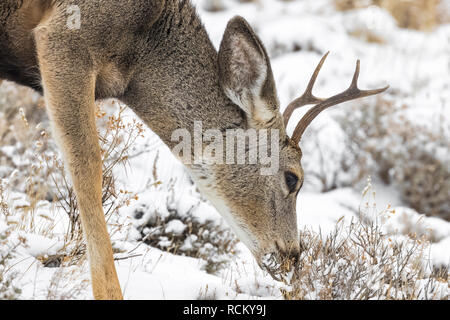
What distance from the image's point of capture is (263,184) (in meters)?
4.19

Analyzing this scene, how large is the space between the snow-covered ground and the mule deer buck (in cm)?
37

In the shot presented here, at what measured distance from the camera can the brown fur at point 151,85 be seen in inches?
Answer: 142

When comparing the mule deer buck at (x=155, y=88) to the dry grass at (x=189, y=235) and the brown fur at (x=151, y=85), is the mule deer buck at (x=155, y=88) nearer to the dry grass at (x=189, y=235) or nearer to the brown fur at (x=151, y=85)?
the brown fur at (x=151, y=85)

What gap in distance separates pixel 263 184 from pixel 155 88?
98cm

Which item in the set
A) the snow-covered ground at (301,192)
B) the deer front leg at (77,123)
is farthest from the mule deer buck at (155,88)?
the snow-covered ground at (301,192)

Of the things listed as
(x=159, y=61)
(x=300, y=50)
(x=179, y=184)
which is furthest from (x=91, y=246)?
(x=300, y=50)

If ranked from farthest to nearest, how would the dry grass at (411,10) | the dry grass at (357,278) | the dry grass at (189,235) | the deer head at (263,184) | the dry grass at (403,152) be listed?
the dry grass at (411,10), the dry grass at (403,152), the dry grass at (189,235), the deer head at (263,184), the dry grass at (357,278)

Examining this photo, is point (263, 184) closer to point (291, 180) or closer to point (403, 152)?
point (291, 180)

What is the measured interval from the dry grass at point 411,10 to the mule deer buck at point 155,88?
35.8 ft

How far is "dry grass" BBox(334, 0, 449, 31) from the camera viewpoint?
14.5 metres

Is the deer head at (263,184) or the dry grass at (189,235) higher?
the deer head at (263,184)

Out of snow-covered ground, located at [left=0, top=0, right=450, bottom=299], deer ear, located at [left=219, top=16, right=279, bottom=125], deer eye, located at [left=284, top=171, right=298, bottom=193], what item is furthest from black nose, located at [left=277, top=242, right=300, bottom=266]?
deer ear, located at [left=219, top=16, right=279, bottom=125]

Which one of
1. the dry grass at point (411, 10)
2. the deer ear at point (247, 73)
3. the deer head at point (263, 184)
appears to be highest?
the dry grass at point (411, 10)

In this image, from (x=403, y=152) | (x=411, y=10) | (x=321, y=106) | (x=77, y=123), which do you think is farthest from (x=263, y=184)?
(x=411, y=10)
